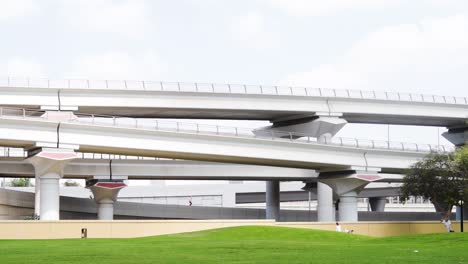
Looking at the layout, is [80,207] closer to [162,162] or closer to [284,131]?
[162,162]

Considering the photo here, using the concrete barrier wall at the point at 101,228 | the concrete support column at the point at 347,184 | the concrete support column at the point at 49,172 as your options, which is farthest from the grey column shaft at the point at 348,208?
the concrete support column at the point at 49,172

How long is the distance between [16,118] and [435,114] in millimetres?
45932

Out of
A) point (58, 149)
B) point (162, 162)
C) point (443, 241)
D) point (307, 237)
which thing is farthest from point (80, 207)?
point (443, 241)

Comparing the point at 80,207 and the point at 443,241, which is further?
the point at 80,207

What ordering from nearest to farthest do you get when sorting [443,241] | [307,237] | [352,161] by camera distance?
[443,241] → [307,237] → [352,161]

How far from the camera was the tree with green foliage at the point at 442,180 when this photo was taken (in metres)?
67.1

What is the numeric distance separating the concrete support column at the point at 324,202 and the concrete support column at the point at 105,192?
68.3ft

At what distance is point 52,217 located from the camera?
211 feet

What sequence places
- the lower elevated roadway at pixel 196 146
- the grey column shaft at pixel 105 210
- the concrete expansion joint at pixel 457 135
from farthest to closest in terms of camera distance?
1. the concrete expansion joint at pixel 457 135
2. the grey column shaft at pixel 105 210
3. the lower elevated roadway at pixel 196 146

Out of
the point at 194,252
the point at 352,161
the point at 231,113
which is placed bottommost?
the point at 194,252

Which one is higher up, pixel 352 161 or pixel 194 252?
pixel 352 161

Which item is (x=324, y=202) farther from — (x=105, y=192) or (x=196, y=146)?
(x=105, y=192)

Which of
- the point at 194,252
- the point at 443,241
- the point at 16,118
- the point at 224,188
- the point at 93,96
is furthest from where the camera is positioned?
the point at 224,188

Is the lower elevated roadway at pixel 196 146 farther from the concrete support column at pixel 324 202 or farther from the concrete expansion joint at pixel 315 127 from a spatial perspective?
the concrete support column at pixel 324 202
